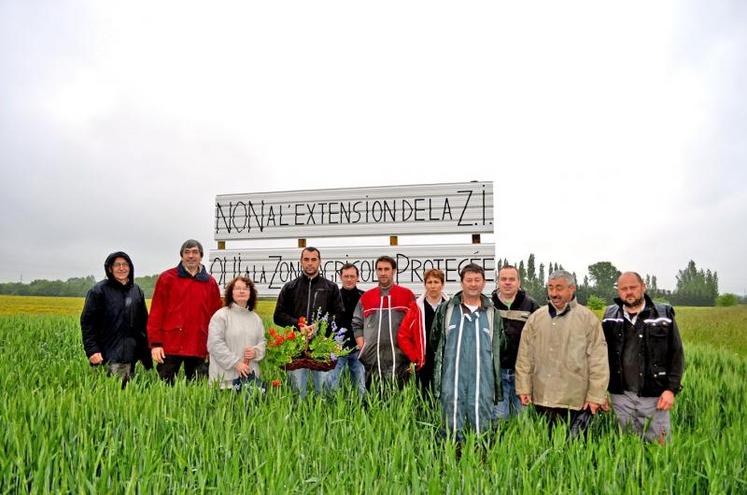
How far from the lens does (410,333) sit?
184 inches

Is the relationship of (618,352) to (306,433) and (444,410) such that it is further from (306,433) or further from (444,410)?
(306,433)

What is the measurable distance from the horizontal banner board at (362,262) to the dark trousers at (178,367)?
313 centimetres

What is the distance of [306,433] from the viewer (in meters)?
3.81

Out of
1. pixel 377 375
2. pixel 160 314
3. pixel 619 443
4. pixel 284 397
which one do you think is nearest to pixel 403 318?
pixel 377 375

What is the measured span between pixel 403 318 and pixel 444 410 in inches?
42.5

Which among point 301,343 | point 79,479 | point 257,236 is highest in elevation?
point 257,236

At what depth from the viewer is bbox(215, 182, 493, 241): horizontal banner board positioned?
784 cm

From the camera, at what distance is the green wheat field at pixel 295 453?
2926mm

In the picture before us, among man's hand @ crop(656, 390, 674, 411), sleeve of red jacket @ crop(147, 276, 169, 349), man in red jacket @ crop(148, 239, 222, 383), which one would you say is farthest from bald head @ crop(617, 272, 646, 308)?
sleeve of red jacket @ crop(147, 276, 169, 349)

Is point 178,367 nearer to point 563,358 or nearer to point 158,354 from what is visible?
point 158,354

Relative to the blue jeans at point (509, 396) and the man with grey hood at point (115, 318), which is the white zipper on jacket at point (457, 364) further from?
the man with grey hood at point (115, 318)

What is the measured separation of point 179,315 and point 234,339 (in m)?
0.75

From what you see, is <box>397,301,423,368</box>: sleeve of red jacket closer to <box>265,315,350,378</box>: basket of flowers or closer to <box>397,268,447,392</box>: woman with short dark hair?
<box>397,268,447,392</box>: woman with short dark hair

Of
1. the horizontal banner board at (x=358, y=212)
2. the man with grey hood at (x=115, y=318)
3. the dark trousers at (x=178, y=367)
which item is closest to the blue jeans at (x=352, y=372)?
the dark trousers at (x=178, y=367)
